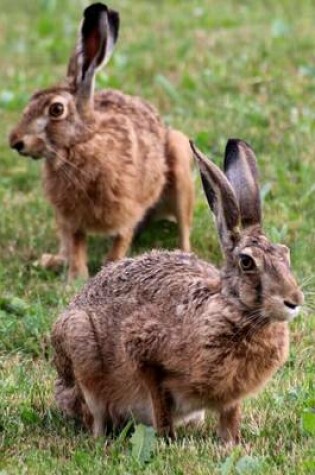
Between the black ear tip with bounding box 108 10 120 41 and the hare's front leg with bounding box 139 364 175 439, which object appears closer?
the hare's front leg with bounding box 139 364 175 439

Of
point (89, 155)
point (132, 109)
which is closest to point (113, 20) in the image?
point (132, 109)

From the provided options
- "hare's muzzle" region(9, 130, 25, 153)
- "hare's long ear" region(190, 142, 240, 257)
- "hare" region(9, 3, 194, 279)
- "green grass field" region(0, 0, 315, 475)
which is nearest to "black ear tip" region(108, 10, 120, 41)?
"hare" region(9, 3, 194, 279)

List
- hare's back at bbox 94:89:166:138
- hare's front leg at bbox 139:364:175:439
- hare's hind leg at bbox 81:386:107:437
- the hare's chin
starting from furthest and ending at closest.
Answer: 1. hare's back at bbox 94:89:166:138
2. hare's hind leg at bbox 81:386:107:437
3. hare's front leg at bbox 139:364:175:439
4. the hare's chin

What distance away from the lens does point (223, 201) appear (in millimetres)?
5512

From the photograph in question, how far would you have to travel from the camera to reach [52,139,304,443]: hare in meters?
5.37

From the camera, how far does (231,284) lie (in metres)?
5.48

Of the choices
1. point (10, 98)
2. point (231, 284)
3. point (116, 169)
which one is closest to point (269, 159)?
point (116, 169)

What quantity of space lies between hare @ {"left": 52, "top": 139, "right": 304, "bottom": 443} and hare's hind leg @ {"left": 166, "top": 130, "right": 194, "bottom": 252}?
2.50 metres

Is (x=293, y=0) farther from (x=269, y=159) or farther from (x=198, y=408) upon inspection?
(x=198, y=408)

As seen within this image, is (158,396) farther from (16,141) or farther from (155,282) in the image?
(16,141)

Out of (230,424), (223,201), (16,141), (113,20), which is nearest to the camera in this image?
(223,201)

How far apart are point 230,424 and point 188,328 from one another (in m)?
0.46

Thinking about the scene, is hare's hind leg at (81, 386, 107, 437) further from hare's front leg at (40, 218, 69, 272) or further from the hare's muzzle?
the hare's muzzle

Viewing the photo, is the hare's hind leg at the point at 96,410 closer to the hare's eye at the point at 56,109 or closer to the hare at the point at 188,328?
the hare at the point at 188,328
